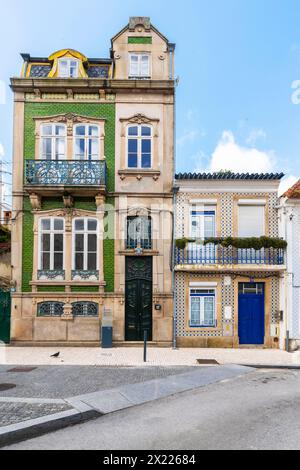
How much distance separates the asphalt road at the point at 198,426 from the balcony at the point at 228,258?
19.5ft

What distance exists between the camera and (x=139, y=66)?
14.9 meters

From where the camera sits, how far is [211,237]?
1380cm

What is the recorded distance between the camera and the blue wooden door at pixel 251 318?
1396 centimetres

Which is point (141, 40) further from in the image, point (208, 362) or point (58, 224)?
point (208, 362)

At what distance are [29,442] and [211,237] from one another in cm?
983

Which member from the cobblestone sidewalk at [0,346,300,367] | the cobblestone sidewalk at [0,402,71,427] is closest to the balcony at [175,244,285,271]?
the cobblestone sidewalk at [0,346,300,367]

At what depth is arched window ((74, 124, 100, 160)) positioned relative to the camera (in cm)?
1446

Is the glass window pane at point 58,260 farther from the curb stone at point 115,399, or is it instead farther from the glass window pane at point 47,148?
the curb stone at point 115,399

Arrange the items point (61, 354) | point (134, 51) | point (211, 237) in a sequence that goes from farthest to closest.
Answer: point (134, 51) < point (211, 237) < point (61, 354)

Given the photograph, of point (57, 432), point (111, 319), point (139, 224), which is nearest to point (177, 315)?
point (111, 319)

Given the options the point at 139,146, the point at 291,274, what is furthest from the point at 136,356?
the point at 139,146

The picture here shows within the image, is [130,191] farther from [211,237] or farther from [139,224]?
[211,237]

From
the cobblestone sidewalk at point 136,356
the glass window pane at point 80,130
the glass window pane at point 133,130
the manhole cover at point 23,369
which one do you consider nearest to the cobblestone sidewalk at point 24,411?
the manhole cover at point 23,369

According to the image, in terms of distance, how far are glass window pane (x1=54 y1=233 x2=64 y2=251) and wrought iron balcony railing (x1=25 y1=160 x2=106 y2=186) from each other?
7.08 ft
